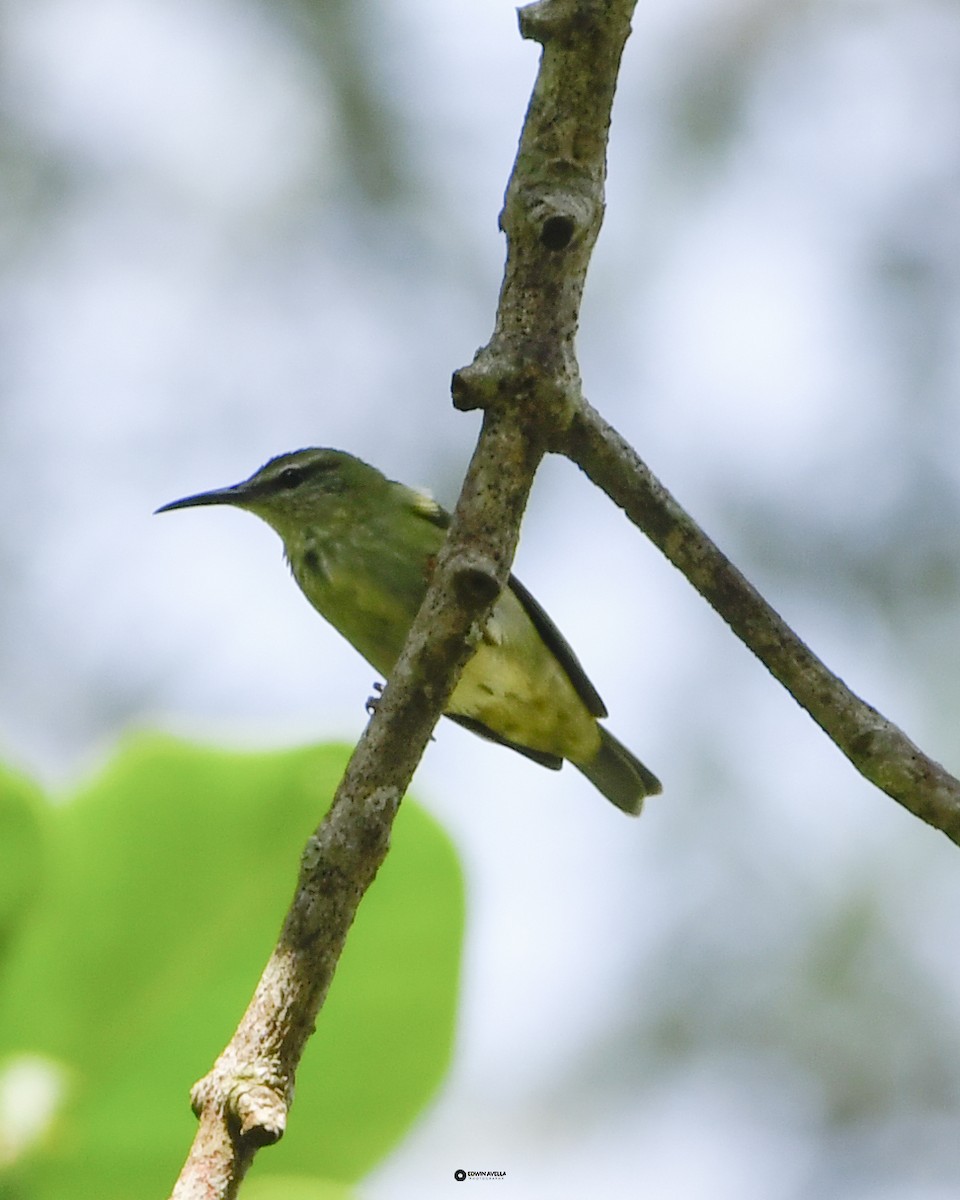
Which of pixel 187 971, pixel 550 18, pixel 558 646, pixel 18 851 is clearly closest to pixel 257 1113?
pixel 187 971

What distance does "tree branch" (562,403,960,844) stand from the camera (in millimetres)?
2088

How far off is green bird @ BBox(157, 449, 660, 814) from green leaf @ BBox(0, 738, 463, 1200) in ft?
11.4

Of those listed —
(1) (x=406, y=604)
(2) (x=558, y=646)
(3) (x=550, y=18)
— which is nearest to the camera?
(3) (x=550, y=18)

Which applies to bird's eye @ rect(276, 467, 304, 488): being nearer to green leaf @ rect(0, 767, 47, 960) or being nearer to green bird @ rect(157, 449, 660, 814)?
green bird @ rect(157, 449, 660, 814)

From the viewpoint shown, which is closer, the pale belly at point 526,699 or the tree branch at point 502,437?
the tree branch at point 502,437

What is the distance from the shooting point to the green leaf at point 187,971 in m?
1.16

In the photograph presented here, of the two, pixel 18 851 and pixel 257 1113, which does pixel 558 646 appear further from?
pixel 18 851

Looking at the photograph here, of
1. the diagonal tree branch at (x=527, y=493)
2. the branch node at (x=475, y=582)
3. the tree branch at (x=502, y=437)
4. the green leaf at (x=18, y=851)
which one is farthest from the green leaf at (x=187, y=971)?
the branch node at (x=475, y=582)

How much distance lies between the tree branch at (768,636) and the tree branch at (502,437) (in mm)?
103

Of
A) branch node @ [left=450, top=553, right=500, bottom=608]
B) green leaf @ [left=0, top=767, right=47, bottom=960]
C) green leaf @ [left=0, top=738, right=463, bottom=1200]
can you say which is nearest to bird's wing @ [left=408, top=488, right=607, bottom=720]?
branch node @ [left=450, top=553, right=500, bottom=608]

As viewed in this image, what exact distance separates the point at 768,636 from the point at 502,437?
49 centimetres

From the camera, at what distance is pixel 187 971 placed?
1.24 metres

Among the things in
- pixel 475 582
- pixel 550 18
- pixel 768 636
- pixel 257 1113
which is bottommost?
pixel 257 1113

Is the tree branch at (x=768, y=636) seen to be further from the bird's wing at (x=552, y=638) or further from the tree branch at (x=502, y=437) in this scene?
the bird's wing at (x=552, y=638)
